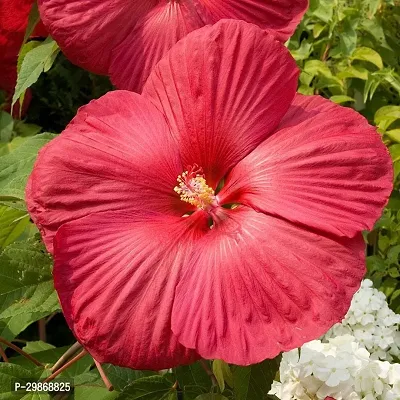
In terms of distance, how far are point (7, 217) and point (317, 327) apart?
0.52 meters

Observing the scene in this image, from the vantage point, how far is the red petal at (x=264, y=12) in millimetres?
854

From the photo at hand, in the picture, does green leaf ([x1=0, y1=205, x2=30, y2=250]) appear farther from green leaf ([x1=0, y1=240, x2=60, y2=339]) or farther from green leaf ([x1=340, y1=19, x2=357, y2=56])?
green leaf ([x1=340, y1=19, x2=357, y2=56])

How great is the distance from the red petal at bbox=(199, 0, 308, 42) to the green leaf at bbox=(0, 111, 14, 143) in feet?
3.48

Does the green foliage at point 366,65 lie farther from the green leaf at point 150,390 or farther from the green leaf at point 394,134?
the green leaf at point 150,390

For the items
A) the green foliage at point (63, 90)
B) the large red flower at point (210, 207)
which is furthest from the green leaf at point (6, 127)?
the large red flower at point (210, 207)

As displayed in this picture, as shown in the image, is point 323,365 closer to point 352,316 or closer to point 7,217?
point 352,316

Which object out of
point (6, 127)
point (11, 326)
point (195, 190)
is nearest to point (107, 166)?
point (195, 190)

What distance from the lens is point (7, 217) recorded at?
0.99 metres

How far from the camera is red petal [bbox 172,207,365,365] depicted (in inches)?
25.0

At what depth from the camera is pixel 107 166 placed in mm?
730

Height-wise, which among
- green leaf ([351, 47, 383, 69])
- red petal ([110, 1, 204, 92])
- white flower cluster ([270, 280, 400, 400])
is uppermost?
red petal ([110, 1, 204, 92])

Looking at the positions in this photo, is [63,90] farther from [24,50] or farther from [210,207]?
[210,207]

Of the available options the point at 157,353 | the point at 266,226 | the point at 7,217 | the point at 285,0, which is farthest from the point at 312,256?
the point at 7,217

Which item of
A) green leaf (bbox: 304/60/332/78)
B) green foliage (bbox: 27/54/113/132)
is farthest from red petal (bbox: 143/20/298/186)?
green foliage (bbox: 27/54/113/132)
